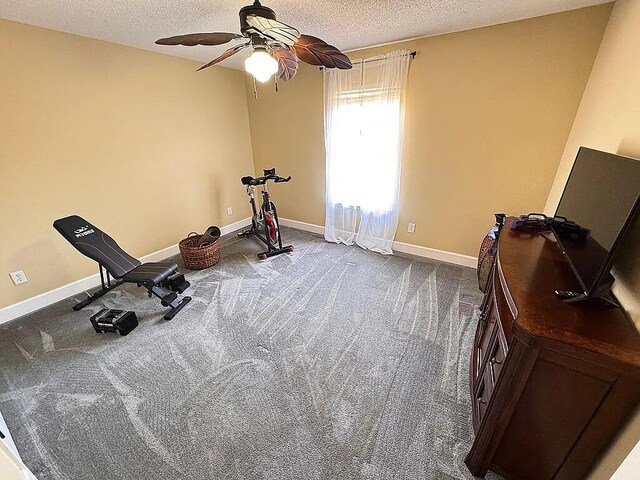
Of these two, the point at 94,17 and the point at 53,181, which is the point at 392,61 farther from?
the point at 53,181

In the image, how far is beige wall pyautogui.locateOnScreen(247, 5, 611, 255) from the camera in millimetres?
2139

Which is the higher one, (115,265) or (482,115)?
(482,115)

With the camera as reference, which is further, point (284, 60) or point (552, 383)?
point (284, 60)

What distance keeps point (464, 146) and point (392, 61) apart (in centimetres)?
116

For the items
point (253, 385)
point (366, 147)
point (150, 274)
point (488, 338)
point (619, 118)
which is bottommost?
point (253, 385)

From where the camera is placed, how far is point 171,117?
3.15 meters

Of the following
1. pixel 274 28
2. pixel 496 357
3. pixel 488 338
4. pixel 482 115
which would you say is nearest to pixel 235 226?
Answer: pixel 274 28

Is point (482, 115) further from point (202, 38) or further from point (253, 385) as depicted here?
point (253, 385)

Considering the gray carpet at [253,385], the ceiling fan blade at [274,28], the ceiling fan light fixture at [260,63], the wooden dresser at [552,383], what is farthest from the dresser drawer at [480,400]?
the ceiling fan light fixture at [260,63]

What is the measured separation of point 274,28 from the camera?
122cm

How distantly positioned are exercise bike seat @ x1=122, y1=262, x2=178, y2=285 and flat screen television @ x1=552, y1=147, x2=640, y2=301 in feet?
8.60

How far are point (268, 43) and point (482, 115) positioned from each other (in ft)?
6.91

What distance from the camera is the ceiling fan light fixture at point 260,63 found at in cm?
147

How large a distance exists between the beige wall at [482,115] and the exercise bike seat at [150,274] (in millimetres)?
2451
